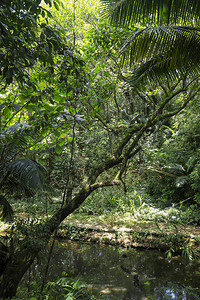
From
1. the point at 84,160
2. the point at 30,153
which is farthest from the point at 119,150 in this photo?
the point at 84,160

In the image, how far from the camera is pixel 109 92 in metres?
5.60

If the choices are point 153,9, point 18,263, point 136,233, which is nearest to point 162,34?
point 153,9

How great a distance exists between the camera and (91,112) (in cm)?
448

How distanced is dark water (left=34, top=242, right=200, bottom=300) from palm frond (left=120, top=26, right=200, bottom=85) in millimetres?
3834

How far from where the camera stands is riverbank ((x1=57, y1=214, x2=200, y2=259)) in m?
5.66

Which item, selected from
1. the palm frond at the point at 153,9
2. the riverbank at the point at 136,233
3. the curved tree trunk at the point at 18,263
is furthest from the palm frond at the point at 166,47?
the riverbank at the point at 136,233

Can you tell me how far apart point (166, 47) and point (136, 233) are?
16.5ft

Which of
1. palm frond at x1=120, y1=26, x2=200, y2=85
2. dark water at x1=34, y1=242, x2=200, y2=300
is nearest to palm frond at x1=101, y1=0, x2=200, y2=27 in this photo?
palm frond at x1=120, y1=26, x2=200, y2=85

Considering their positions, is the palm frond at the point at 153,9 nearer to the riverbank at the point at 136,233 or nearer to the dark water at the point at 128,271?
the dark water at the point at 128,271

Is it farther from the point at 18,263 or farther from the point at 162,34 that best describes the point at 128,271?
the point at 162,34

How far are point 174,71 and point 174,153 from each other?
6315mm

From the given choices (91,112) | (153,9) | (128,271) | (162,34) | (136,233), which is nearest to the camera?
(153,9)

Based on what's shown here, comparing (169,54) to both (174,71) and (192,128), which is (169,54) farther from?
(192,128)

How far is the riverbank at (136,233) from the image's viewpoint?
5.66 metres
